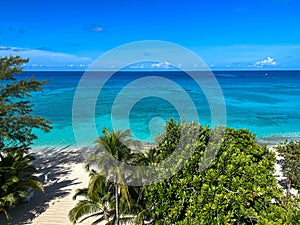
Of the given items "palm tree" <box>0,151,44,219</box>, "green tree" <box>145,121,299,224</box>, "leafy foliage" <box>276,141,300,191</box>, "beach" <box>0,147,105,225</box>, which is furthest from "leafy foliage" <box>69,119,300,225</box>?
"palm tree" <box>0,151,44,219</box>

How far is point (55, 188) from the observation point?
1562cm

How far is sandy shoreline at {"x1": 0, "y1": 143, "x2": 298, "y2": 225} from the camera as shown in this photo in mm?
12334

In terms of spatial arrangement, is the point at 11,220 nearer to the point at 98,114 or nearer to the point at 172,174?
the point at 172,174

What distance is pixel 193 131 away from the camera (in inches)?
392

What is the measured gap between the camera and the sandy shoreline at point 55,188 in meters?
12.3

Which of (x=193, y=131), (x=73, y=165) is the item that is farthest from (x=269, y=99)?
(x=193, y=131)

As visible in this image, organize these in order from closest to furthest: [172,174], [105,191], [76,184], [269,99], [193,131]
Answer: [172,174], [193,131], [105,191], [76,184], [269,99]

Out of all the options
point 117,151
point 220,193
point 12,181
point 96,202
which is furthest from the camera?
point 12,181

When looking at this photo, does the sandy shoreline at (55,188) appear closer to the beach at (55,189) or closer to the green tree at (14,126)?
the beach at (55,189)

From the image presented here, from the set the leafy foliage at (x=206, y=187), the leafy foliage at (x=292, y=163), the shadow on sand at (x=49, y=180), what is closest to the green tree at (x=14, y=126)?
the shadow on sand at (x=49, y=180)

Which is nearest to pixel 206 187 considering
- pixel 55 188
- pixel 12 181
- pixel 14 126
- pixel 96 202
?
pixel 96 202

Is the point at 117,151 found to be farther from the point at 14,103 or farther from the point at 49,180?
the point at 49,180

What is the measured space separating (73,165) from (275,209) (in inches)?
628

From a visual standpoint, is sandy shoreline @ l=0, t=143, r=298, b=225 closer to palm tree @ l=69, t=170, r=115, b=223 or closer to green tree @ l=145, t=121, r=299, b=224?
palm tree @ l=69, t=170, r=115, b=223
